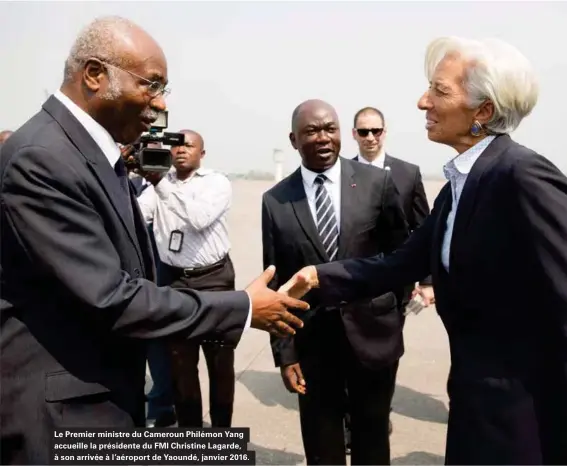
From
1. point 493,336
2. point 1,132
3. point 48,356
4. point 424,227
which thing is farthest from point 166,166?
point 1,132

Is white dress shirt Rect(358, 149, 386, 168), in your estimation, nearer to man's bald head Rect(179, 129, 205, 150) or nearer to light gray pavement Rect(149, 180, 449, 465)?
man's bald head Rect(179, 129, 205, 150)

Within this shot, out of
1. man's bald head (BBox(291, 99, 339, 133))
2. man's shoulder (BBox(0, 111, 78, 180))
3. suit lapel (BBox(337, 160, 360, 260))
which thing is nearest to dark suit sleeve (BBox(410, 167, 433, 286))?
suit lapel (BBox(337, 160, 360, 260))

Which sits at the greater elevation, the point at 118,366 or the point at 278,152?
the point at 278,152

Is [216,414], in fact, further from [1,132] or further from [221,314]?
[1,132]

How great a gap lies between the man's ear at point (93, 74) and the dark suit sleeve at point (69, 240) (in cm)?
31

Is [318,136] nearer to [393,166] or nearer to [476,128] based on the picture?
[476,128]

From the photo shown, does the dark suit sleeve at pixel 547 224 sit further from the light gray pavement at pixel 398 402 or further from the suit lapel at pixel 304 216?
the light gray pavement at pixel 398 402

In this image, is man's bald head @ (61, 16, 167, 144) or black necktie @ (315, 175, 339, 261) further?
black necktie @ (315, 175, 339, 261)

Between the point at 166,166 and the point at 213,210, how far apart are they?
0.65m

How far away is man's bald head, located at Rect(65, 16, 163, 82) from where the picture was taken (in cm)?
199

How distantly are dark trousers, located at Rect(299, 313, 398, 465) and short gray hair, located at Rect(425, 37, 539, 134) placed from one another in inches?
53.8

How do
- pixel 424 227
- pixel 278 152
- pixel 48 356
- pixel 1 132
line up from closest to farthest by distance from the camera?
pixel 48 356 < pixel 424 227 < pixel 1 132 < pixel 278 152

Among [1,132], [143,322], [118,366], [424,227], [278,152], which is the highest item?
[278,152]

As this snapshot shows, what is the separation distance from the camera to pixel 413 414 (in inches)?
177
